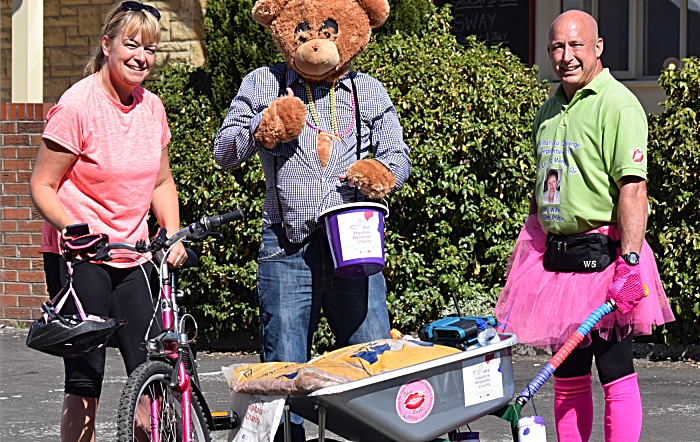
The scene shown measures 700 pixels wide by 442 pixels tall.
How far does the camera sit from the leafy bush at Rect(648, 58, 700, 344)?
7613 mm

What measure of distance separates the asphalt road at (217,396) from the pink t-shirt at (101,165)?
197 cm

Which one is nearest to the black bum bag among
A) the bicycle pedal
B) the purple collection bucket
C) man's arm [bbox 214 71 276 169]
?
the purple collection bucket

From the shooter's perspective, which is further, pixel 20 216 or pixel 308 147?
pixel 20 216

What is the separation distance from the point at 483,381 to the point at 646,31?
8.62m

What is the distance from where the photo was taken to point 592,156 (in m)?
4.20

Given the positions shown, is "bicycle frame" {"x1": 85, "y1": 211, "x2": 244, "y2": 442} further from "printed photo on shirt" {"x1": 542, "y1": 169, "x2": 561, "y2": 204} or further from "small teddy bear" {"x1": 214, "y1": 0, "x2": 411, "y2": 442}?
"printed photo on shirt" {"x1": 542, "y1": 169, "x2": 561, "y2": 204}

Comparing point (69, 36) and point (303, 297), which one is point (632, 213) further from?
point (69, 36)

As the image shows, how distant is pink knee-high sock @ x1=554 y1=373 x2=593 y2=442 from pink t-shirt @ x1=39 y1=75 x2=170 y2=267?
77.4 inches

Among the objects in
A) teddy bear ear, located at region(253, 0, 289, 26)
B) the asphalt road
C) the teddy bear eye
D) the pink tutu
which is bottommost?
the asphalt road

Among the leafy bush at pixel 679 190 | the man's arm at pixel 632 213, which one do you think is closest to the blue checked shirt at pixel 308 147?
the man's arm at pixel 632 213

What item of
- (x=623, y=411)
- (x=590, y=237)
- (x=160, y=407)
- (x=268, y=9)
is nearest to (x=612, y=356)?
(x=623, y=411)

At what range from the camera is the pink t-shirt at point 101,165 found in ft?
13.4

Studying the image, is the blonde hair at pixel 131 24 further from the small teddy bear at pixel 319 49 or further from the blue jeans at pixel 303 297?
the blue jeans at pixel 303 297

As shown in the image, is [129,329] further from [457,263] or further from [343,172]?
[457,263]
